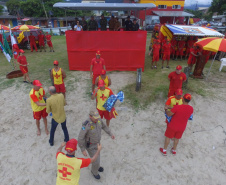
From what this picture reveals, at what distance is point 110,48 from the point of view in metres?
8.99

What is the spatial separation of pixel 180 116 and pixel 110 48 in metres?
6.50

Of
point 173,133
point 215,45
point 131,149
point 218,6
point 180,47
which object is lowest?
point 131,149

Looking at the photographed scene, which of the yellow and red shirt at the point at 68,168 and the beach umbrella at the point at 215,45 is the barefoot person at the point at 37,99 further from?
the beach umbrella at the point at 215,45

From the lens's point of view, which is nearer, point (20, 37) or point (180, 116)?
point (180, 116)

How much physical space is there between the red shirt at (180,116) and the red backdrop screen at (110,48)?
6.16 m

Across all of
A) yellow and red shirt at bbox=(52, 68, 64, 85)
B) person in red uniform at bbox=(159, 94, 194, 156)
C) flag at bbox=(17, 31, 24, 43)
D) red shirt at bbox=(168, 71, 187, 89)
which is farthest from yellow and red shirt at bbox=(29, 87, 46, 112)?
flag at bbox=(17, 31, 24, 43)

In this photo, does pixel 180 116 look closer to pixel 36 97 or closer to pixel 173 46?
pixel 36 97

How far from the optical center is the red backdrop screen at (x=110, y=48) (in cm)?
860

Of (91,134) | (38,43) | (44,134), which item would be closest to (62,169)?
(91,134)

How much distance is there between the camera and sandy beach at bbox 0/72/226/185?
3.62 m

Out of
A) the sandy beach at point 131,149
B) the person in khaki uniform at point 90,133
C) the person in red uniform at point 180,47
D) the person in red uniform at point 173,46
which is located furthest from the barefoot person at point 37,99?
the person in red uniform at point 180,47

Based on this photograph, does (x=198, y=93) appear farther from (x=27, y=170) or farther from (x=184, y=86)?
(x=27, y=170)

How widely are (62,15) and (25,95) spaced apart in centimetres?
4119

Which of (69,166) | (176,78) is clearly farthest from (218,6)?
(69,166)
